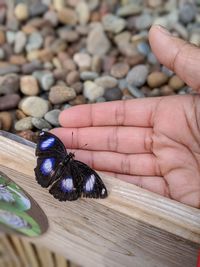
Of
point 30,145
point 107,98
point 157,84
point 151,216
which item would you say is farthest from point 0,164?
point 157,84

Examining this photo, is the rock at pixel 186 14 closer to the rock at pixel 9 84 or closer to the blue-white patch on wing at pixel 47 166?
the rock at pixel 9 84

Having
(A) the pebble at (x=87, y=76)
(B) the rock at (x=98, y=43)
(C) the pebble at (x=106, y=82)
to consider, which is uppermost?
(B) the rock at (x=98, y=43)

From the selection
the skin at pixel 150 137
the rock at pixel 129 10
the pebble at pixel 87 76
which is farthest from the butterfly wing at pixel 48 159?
the rock at pixel 129 10

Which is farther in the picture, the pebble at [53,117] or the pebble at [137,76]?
the pebble at [137,76]

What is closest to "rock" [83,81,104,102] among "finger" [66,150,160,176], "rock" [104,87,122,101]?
"rock" [104,87,122,101]

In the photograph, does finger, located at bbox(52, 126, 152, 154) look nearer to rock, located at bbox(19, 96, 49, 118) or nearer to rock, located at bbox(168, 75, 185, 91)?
rock, located at bbox(19, 96, 49, 118)

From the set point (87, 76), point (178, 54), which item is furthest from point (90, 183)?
point (87, 76)

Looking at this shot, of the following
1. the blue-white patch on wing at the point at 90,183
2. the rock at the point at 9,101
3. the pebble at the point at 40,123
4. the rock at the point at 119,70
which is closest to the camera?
the blue-white patch on wing at the point at 90,183
